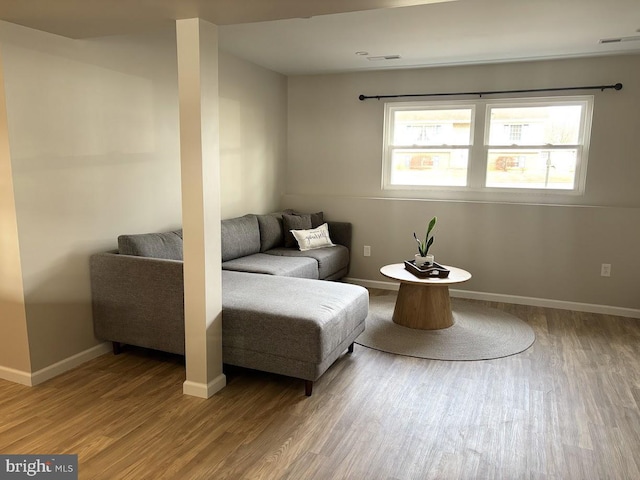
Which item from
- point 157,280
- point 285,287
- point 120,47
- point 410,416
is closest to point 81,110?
point 120,47

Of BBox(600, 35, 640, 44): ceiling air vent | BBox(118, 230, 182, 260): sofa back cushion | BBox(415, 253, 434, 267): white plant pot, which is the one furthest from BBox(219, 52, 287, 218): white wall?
BBox(600, 35, 640, 44): ceiling air vent

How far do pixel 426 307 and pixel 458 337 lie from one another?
0.34 meters

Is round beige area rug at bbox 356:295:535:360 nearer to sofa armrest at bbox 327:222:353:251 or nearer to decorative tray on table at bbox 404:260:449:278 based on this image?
decorative tray on table at bbox 404:260:449:278

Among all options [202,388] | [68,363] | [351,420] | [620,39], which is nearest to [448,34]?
[620,39]

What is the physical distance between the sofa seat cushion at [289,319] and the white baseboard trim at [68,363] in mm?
1031

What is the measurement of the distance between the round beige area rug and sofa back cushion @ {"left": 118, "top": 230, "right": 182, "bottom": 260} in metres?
1.56

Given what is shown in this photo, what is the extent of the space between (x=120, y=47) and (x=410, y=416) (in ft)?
10.2

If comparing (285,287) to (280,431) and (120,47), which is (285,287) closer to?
(280,431)

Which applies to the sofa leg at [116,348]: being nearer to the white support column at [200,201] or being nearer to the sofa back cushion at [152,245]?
the sofa back cushion at [152,245]

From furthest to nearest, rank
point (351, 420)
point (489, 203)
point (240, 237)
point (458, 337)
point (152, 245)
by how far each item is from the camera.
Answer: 1. point (489, 203)
2. point (240, 237)
3. point (458, 337)
4. point (152, 245)
5. point (351, 420)

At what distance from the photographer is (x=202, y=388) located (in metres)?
2.72

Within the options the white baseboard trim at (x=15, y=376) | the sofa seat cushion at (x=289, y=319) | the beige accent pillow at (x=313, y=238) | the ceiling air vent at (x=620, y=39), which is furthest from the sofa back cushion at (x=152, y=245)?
the ceiling air vent at (x=620, y=39)

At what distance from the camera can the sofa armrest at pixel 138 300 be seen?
2.96m

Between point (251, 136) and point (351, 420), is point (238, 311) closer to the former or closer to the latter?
point (351, 420)
